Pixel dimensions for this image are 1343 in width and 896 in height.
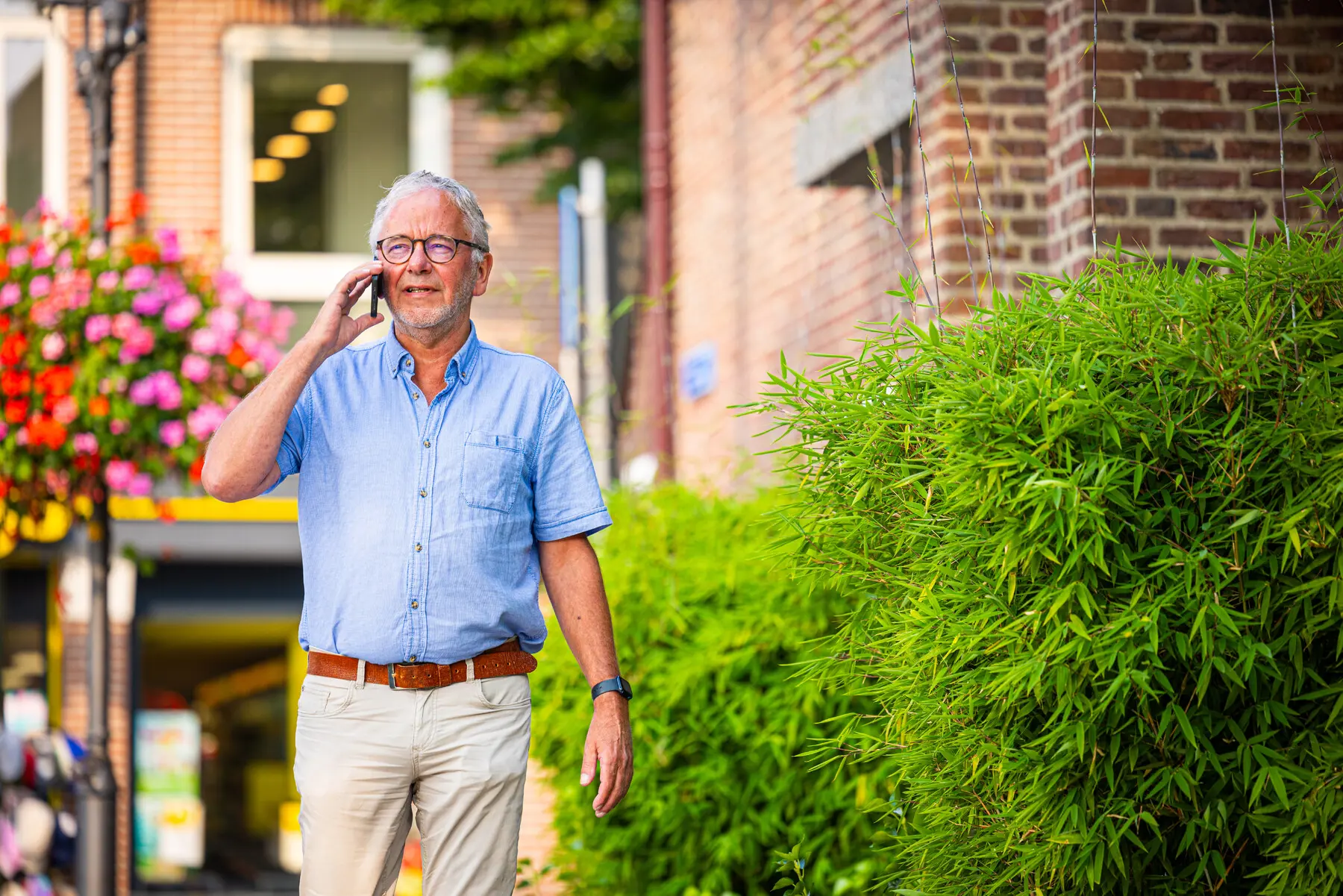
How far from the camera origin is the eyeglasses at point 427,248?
3.47 meters

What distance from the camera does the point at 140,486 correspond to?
7363 mm

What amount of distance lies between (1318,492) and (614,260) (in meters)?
11.3

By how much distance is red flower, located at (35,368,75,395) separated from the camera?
23.5ft

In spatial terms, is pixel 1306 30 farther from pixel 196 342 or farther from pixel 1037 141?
pixel 196 342

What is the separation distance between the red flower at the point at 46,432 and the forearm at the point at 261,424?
4.16m

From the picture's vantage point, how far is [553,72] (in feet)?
38.9

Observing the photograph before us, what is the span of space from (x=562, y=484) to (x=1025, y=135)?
9.76 ft

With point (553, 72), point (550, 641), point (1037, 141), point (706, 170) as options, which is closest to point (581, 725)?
point (550, 641)

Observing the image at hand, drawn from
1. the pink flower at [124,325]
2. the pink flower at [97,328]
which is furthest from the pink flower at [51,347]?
the pink flower at [124,325]

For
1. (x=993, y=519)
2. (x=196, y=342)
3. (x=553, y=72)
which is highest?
(x=553, y=72)

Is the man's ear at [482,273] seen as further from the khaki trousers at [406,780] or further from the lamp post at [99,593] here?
the lamp post at [99,593]

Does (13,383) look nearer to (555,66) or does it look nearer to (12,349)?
(12,349)

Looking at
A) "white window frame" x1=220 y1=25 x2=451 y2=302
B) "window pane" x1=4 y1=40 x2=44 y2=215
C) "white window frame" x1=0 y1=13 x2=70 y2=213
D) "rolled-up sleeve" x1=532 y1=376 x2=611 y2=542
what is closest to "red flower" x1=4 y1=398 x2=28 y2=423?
"rolled-up sleeve" x1=532 y1=376 x2=611 y2=542

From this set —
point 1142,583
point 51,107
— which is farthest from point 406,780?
point 51,107
